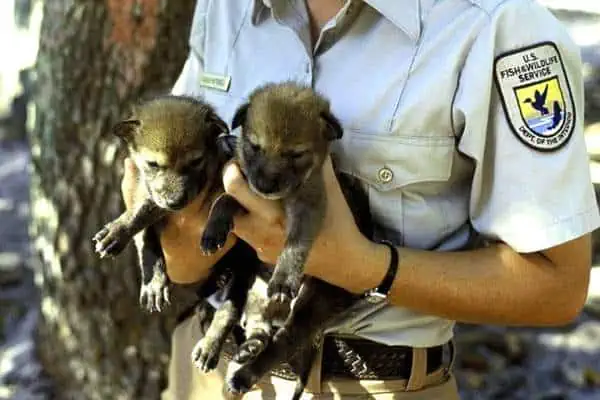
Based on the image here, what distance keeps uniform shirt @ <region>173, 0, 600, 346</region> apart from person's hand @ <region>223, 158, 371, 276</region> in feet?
0.28

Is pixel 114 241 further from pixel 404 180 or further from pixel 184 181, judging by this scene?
pixel 404 180

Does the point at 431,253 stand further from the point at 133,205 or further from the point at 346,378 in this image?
the point at 133,205

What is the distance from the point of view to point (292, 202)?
7.32ft

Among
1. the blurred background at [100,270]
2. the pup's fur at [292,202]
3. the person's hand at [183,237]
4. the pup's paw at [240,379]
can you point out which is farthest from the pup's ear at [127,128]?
the blurred background at [100,270]

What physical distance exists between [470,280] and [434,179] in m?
0.23

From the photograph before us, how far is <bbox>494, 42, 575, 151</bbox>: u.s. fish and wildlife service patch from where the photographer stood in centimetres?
195

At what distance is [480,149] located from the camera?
6.48 ft

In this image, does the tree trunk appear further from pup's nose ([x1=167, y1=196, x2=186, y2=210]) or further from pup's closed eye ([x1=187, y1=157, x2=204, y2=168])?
pup's nose ([x1=167, y1=196, x2=186, y2=210])

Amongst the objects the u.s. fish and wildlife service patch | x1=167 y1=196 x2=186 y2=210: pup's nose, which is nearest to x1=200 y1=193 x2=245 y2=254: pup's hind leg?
x1=167 y1=196 x2=186 y2=210: pup's nose

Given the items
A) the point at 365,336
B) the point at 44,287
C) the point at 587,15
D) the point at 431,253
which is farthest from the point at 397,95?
the point at 587,15

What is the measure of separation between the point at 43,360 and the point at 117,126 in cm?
241

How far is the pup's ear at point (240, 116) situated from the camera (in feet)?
7.47

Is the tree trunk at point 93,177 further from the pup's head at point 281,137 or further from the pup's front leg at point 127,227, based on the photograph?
the pup's head at point 281,137

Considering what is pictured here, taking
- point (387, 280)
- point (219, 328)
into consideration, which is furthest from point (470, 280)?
point (219, 328)
